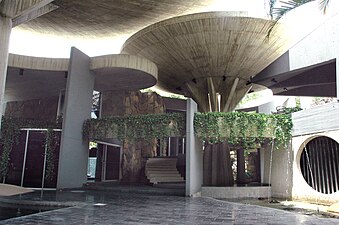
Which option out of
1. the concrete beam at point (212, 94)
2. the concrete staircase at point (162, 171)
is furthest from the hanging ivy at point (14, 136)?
the concrete beam at point (212, 94)

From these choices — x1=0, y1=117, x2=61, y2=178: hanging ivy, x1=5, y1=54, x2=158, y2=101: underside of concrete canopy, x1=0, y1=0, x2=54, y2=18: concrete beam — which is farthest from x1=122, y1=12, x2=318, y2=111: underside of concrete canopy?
x1=0, y1=0, x2=54, y2=18: concrete beam

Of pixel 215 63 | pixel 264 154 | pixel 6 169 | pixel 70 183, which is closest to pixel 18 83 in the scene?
pixel 6 169

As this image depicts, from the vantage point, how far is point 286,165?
38.9 feet

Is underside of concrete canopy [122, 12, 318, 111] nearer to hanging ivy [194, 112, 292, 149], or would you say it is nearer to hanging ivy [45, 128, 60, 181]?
hanging ivy [194, 112, 292, 149]

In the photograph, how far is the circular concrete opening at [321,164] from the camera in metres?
10.3

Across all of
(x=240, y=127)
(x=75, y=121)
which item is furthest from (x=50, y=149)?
(x=240, y=127)

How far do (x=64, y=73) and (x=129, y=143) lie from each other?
5291mm

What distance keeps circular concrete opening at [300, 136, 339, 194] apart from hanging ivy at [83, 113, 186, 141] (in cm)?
501

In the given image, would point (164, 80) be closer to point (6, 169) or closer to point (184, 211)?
point (6, 169)

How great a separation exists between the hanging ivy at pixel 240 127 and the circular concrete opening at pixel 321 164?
1000 millimetres

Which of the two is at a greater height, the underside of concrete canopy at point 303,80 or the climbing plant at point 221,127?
the underside of concrete canopy at point 303,80

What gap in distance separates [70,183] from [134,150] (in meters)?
5.10

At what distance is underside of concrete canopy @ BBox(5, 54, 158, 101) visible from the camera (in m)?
13.0

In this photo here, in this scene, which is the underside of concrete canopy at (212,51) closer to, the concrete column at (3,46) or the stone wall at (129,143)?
the stone wall at (129,143)
